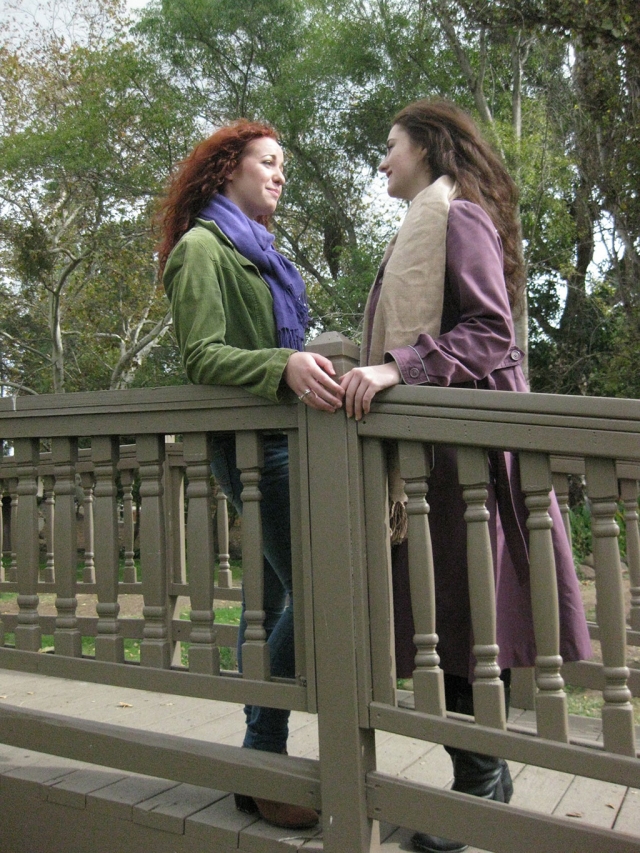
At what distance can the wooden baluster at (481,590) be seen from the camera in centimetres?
187

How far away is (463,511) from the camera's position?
2096mm

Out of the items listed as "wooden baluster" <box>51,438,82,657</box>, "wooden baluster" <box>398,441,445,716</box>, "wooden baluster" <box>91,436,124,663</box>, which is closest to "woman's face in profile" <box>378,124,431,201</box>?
"wooden baluster" <box>398,441,445,716</box>

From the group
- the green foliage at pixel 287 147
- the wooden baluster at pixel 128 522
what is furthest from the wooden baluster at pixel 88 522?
the green foliage at pixel 287 147

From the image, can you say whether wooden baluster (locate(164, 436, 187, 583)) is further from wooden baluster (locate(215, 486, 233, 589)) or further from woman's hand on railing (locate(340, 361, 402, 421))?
woman's hand on railing (locate(340, 361, 402, 421))

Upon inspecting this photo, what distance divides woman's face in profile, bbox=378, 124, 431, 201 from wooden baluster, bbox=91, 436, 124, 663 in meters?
1.14

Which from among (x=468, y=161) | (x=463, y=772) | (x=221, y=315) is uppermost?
(x=468, y=161)

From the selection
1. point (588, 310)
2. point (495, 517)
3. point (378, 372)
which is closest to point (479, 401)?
point (378, 372)

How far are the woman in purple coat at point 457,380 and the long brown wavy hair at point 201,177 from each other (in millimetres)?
678

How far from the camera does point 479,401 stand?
187cm

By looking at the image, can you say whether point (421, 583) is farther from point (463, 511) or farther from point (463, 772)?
point (463, 772)

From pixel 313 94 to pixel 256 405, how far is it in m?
17.9

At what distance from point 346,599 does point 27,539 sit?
115 cm

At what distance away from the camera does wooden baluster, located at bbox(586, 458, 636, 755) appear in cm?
174

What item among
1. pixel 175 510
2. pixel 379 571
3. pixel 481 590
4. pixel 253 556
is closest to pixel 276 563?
pixel 253 556
